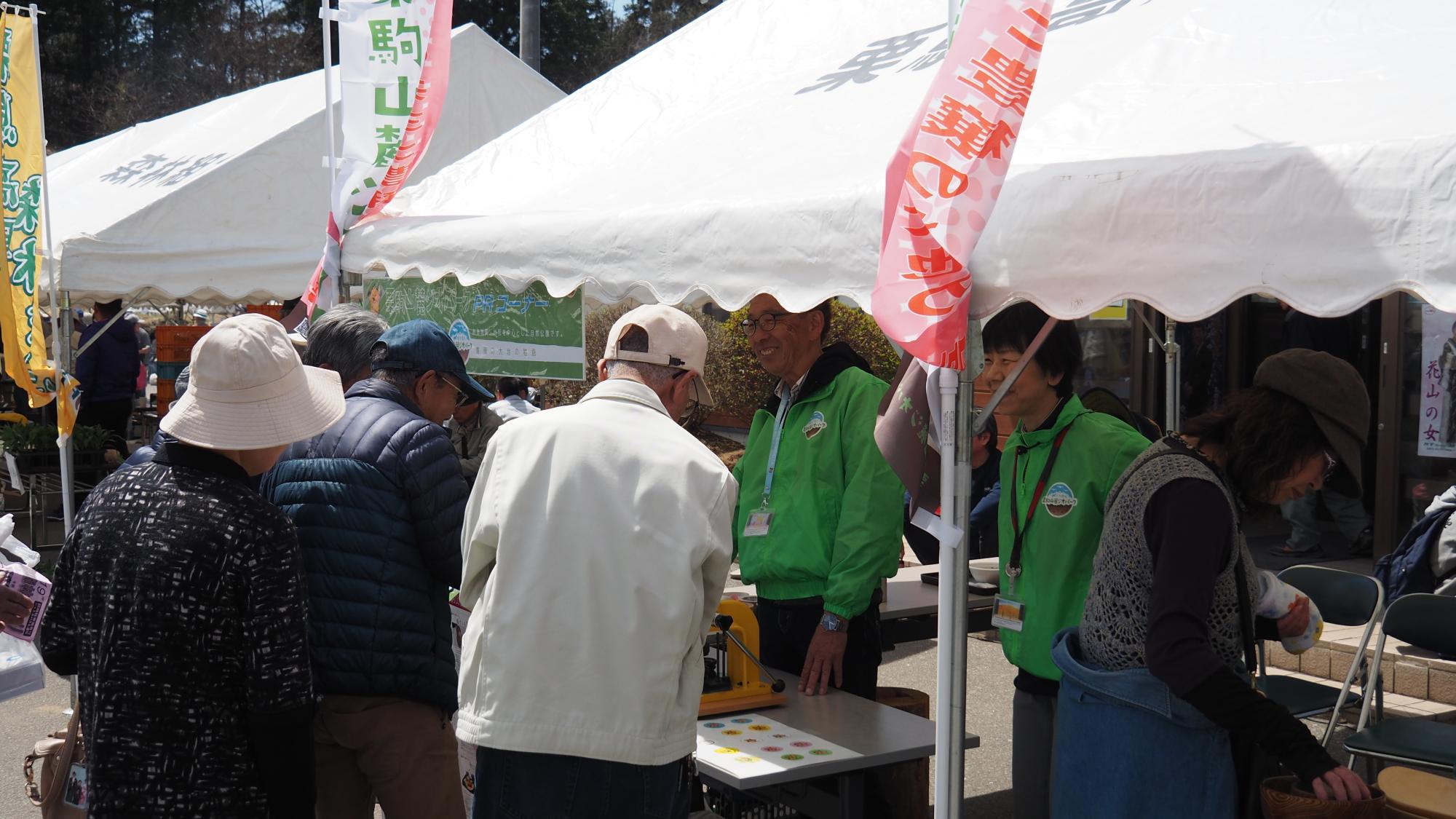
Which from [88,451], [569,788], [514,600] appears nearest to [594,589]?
[514,600]

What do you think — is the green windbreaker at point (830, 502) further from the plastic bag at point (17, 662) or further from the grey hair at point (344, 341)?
the plastic bag at point (17, 662)

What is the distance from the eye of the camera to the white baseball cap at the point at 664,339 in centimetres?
245

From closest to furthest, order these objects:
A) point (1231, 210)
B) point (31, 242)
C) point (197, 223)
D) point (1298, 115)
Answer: point (1231, 210)
point (1298, 115)
point (31, 242)
point (197, 223)

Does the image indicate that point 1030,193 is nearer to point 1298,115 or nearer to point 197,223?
point 1298,115

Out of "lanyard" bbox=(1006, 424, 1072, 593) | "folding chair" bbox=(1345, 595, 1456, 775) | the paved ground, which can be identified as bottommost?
the paved ground

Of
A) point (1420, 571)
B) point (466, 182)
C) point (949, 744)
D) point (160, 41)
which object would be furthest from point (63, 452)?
point (160, 41)

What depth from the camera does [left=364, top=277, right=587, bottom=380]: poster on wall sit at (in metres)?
4.32

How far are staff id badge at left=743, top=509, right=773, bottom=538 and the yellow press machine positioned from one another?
269 millimetres

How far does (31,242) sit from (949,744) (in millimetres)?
5191

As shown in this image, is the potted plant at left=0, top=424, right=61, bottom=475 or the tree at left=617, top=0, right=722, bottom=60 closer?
the potted plant at left=0, top=424, right=61, bottom=475

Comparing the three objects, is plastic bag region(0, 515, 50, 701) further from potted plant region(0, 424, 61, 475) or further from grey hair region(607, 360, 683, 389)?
potted plant region(0, 424, 61, 475)

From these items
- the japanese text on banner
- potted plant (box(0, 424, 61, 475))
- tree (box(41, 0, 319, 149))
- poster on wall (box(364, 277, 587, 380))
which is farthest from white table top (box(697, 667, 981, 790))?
tree (box(41, 0, 319, 149))

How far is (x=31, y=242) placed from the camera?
596cm

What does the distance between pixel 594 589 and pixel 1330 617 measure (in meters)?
3.44
